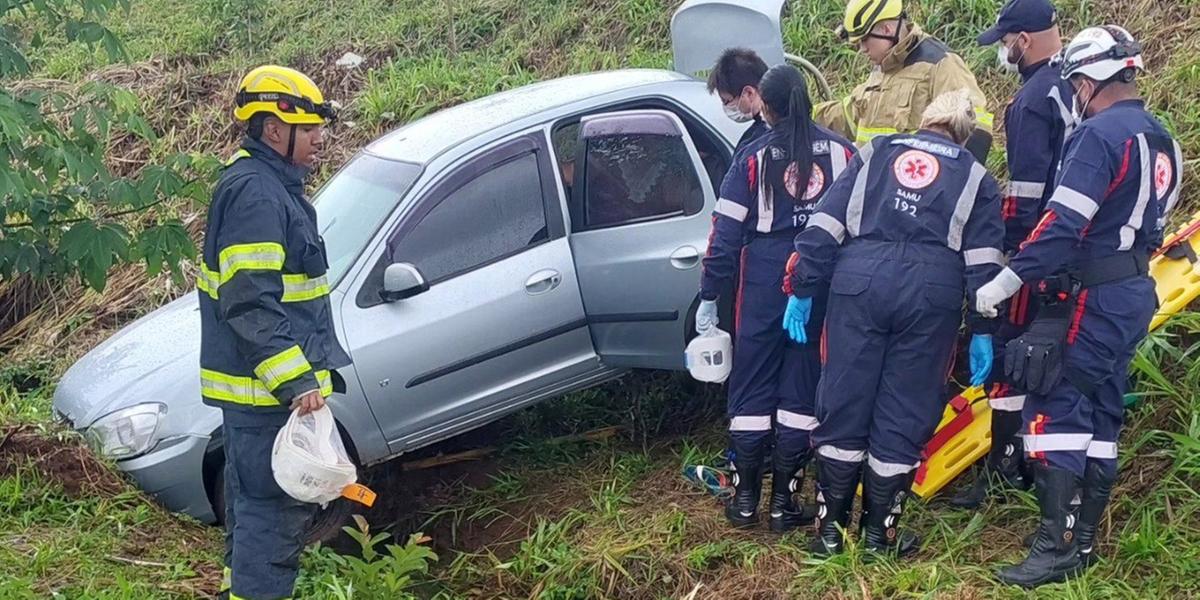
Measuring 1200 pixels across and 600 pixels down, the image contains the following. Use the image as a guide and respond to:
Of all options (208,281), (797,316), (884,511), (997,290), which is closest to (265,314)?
(208,281)

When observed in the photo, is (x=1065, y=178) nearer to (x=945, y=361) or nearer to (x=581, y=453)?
(x=945, y=361)

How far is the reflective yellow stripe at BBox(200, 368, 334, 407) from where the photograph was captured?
3664 mm

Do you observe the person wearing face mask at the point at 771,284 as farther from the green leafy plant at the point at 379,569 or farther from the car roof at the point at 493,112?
the green leafy plant at the point at 379,569

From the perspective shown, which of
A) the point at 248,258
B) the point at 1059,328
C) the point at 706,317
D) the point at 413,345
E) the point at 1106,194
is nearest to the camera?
the point at 248,258

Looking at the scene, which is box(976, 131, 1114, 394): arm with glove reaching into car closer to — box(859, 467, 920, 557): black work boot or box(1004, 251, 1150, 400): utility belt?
box(1004, 251, 1150, 400): utility belt

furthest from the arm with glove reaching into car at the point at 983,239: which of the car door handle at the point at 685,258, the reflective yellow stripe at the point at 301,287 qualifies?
the reflective yellow stripe at the point at 301,287

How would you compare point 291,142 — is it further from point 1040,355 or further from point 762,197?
Answer: point 1040,355

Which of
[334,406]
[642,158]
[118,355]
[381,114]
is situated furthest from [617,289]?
[381,114]

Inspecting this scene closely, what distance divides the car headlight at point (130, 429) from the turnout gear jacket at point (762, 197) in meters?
2.22

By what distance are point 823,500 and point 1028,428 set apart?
74cm

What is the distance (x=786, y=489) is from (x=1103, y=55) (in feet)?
6.19

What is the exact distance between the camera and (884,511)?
3.99 metres

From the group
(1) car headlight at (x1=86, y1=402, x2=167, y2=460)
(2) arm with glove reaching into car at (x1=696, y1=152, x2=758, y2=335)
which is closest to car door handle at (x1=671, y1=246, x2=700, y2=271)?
(2) arm with glove reaching into car at (x1=696, y1=152, x2=758, y2=335)

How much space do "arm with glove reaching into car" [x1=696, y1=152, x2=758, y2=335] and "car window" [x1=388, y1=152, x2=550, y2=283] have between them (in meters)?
0.97
